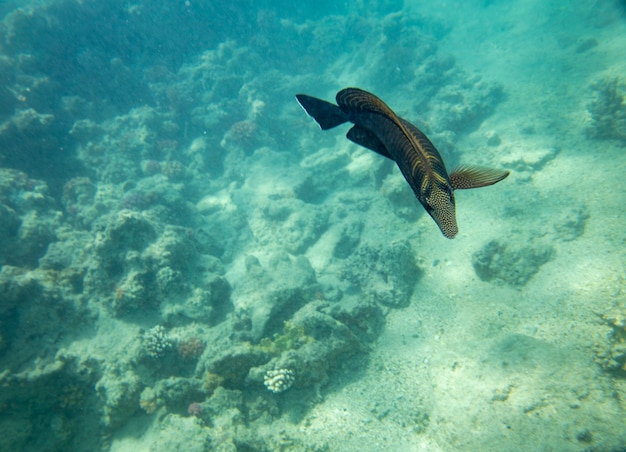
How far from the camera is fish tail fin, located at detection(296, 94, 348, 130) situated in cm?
195

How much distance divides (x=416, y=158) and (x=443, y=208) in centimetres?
30

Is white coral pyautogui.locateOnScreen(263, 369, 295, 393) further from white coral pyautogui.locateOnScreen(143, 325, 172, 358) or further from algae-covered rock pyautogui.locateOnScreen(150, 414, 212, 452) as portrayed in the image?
white coral pyautogui.locateOnScreen(143, 325, 172, 358)

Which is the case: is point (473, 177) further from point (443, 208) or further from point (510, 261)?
point (510, 261)

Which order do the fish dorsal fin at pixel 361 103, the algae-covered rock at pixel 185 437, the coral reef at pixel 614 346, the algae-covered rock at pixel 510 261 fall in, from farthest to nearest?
the algae-covered rock at pixel 510 261 < the algae-covered rock at pixel 185 437 < the coral reef at pixel 614 346 < the fish dorsal fin at pixel 361 103

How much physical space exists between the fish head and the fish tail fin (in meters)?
0.81

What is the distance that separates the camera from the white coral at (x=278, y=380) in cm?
516

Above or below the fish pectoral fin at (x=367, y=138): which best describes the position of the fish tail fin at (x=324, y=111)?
above

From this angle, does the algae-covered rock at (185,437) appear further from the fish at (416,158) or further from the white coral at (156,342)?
the fish at (416,158)

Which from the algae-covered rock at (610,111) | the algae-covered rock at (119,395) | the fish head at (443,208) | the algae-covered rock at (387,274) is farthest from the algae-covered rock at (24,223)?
the algae-covered rock at (610,111)

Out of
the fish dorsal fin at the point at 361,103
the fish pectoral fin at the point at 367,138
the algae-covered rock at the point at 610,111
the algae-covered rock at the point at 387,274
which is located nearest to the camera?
the fish dorsal fin at the point at 361,103

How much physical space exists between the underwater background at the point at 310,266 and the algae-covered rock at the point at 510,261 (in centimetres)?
5

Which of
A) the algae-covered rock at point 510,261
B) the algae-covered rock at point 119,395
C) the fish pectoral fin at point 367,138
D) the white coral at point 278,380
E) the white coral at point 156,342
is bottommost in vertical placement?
the algae-covered rock at point 510,261

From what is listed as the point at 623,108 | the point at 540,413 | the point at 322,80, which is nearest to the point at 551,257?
the point at 540,413

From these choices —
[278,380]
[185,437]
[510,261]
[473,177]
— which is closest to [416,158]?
[473,177]
